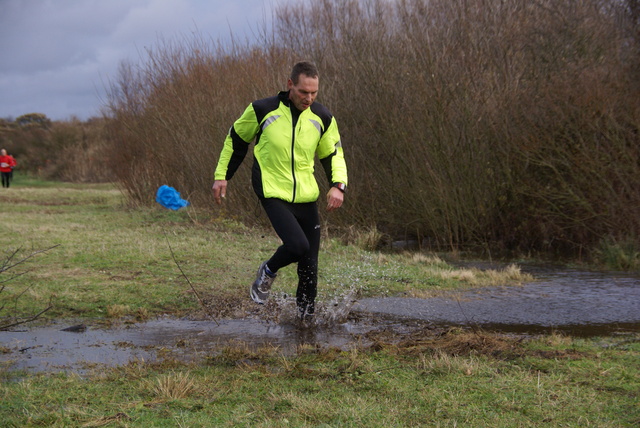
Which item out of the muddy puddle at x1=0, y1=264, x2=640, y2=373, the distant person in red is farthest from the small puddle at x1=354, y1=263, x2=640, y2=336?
the distant person in red

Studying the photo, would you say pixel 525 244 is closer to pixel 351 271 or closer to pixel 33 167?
pixel 351 271

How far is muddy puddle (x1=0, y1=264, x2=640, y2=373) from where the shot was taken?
5.10 m

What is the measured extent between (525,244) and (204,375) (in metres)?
10.1

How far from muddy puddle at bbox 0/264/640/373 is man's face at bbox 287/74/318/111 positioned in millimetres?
1839

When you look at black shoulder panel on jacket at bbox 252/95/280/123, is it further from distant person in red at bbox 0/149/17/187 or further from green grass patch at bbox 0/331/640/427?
distant person in red at bbox 0/149/17/187

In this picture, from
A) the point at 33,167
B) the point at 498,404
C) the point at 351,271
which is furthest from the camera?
the point at 33,167

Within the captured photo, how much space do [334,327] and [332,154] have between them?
1481 millimetres

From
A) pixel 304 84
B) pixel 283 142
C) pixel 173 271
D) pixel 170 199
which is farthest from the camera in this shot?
pixel 170 199

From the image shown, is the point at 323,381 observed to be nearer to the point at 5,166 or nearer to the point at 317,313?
the point at 317,313

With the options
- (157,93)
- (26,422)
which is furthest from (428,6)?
(26,422)

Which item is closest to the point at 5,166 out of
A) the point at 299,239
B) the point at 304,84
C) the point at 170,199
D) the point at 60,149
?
the point at 60,149

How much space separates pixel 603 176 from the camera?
1170cm

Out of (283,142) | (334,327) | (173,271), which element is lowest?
(334,327)

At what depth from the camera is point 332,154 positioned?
5.92 metres
